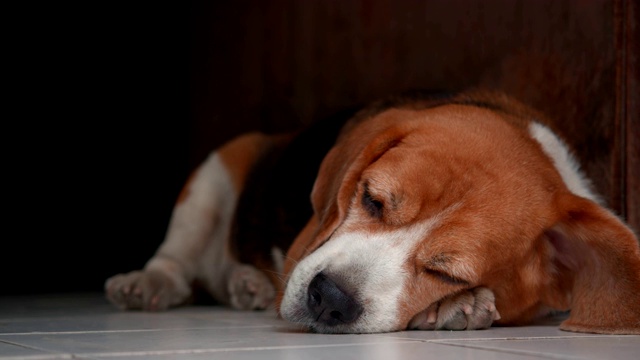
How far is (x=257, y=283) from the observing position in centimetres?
398

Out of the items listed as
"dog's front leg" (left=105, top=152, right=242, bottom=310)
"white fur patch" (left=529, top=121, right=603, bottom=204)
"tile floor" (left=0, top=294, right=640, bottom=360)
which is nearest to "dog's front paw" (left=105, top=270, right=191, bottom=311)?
"dog's front leg" (left=105, top=152, right=242, bottom=310)

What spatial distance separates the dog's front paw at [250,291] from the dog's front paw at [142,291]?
267 millimetres

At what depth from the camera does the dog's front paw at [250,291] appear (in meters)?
3.94

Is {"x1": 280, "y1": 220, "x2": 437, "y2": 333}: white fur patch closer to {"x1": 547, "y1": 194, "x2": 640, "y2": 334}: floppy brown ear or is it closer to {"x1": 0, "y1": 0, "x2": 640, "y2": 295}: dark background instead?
{"x1": 547, "y1": 194, "x2": 640, "y2": 334}: floppy brown ear

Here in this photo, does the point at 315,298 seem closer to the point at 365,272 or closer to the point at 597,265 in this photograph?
the point at 365,272

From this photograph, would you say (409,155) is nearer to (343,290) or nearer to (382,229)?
(382,229)

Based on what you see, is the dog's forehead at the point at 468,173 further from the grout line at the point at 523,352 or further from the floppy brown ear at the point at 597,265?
the grout line at the point at 523,352

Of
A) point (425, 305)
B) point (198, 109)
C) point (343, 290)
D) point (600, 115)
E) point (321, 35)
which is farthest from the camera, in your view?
point (198, 109)

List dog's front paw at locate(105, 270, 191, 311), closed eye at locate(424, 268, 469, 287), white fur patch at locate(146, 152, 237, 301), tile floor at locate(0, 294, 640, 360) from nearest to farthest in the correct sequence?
tile floor at locate(0, 294, 640, 360) < closed eye at locate(424, 268, 469, 287) < dog's front paw at locate(105, 270, 191, 311) < white fur patch at locate(146, 152, 237, 301)

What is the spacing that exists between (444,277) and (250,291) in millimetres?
1293

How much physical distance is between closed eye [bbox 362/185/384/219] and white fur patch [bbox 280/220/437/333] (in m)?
0.08

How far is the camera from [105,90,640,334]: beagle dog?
109 inches

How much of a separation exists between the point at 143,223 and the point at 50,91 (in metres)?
1.04

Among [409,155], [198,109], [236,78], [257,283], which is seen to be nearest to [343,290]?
[409,155]
